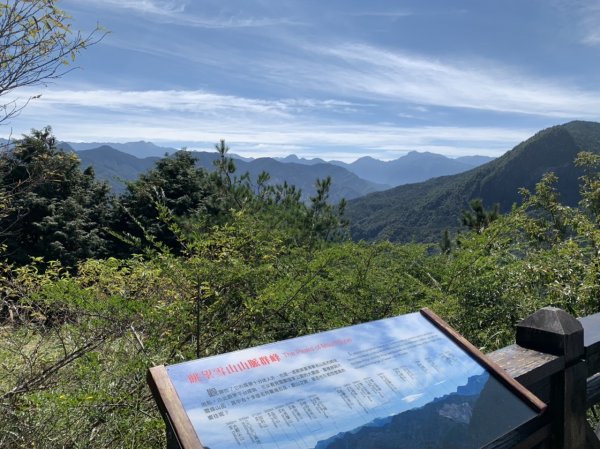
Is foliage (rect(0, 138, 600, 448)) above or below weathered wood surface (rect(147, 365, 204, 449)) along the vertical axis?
below

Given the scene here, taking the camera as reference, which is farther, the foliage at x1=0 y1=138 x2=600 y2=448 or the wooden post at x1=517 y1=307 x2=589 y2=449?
the foliage at x1=0 y1=138 x2=600 y2=448

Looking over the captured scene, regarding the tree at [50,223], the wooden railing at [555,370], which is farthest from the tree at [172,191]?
the wooden railing at [555,370]

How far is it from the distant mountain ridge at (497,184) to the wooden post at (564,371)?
9973 cm

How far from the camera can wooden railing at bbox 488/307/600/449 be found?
1.52 m

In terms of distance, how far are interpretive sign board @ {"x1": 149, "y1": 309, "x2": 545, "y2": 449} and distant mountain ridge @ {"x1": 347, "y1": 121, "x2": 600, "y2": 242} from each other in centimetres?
10008

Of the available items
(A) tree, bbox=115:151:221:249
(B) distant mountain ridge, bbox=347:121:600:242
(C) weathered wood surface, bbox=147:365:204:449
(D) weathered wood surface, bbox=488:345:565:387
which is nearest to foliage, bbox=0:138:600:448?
(C) weathered wood surface, bbox=147:365:204:449

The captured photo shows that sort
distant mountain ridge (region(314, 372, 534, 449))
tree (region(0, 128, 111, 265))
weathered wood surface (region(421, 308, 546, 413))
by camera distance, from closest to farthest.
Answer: distant mountain ridge (region(314, 372, 534, 449)) < weathered wood surface (region(421, 308, 546, 413)) < tree (region(0, 128, 111, 265))

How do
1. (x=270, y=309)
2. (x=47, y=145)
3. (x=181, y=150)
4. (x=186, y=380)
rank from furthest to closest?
(x=181, y=150), (x=47, y=145), (x=270, y=309), (x=186, y=380)

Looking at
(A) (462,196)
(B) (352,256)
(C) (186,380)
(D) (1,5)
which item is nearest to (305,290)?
(B) (352,256)

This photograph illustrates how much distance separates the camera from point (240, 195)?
37.2 feet

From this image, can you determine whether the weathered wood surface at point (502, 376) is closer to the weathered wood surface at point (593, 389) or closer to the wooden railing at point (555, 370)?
the wooden railing at point (555, 370)

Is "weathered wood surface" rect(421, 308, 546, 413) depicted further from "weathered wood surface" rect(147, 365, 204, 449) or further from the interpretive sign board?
"weathered wood surface" rect(147, 365, 204, 449)

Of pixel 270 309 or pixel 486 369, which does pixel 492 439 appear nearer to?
pixel 486 369

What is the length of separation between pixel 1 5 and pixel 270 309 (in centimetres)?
329
